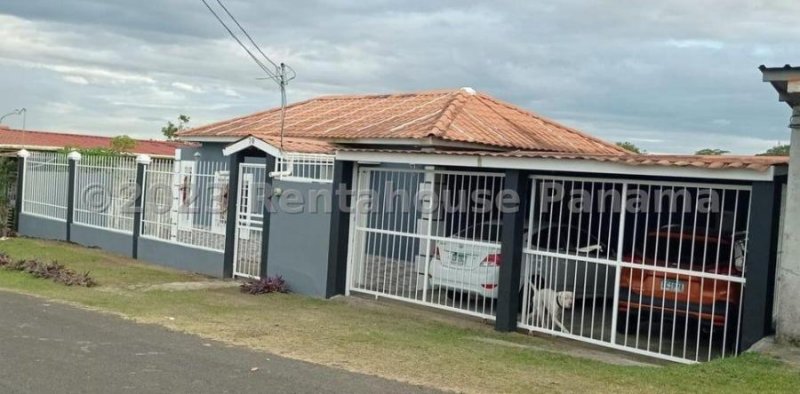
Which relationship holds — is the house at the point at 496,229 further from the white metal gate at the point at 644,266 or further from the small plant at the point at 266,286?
the small plant at the point at 266,286

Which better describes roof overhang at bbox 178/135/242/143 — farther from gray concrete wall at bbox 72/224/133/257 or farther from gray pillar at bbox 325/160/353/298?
gray pillar at bbox 325/160/353/298

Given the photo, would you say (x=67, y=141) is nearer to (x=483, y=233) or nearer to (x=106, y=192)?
(x=106, y=192)

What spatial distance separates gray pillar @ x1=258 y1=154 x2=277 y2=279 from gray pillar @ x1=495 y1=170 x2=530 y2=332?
4862 mm

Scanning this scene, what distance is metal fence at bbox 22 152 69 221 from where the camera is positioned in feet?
67.3

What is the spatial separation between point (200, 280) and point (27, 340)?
20.6 ft

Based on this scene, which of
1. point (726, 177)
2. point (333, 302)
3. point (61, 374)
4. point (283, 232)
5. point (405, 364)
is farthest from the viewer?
point (283, 232)

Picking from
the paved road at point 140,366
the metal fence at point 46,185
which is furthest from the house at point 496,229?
the paved road at point 140,366

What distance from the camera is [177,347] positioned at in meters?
8.54

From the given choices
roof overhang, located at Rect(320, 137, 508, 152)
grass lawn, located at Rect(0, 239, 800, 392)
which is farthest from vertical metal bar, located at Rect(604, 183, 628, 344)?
roof overhang, located at Rect(320, 137, 508, 152)

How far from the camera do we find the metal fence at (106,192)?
18.1 metres

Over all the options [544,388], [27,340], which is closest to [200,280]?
[27,340]

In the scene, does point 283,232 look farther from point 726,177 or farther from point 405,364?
point 726,177

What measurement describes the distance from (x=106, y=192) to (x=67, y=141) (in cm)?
2463

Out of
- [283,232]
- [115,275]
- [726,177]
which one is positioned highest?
[726,177]
